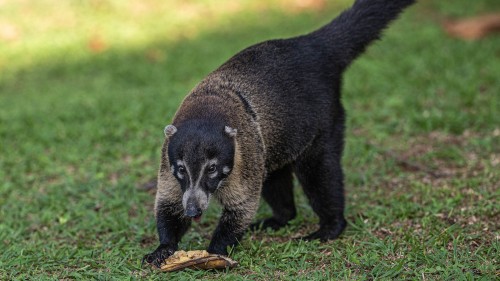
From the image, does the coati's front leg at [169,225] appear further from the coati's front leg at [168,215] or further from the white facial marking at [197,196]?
the white facial marking at [197,196]

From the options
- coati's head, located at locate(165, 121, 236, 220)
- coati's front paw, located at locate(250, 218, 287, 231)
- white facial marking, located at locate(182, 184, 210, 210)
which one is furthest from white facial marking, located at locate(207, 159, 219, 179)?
coati's front paw, located at locate(250, 218, 287, 231)

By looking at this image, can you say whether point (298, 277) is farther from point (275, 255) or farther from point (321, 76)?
point (321, 76)

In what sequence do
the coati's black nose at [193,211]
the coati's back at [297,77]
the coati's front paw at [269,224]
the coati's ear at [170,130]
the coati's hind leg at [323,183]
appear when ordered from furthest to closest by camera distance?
the coati's front paw at [269,224] → the coati's hind leg at [323,183] → the coati's back at [297,77] → the coati's ear at [170,130] → the coati's black nose at [193,211]

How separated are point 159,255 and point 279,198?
1260 millimetres

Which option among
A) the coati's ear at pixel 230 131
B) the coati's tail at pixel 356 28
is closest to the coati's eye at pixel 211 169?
the coati's ear at pixel 230 131

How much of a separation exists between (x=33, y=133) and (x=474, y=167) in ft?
15.6

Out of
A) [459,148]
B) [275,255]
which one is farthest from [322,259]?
[459,148]

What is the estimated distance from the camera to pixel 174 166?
440 centimetres

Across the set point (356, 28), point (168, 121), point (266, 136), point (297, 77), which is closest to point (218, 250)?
point (266, 136)

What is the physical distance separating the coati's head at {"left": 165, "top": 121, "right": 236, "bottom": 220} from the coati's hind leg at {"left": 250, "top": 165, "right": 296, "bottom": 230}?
3.54ft

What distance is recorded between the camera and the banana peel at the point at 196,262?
443 cm

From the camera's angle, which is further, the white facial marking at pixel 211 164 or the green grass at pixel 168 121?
the green grass at pixel 168 121

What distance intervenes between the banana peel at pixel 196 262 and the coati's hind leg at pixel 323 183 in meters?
0.97

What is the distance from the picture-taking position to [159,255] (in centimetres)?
461
